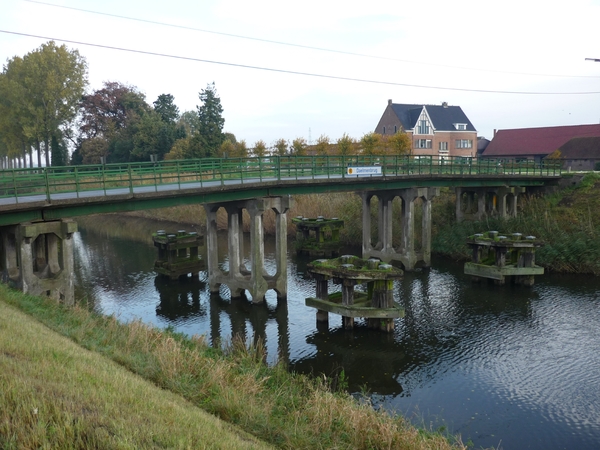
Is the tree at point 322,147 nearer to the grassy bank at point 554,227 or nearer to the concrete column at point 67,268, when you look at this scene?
the grassy bank at point 554,227

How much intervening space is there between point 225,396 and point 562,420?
7.96 m

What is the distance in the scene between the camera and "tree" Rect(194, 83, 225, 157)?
A: 5816 centimetres

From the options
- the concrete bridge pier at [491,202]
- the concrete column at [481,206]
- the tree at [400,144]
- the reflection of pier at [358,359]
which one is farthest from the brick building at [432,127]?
the reflection of pier at [358,359]

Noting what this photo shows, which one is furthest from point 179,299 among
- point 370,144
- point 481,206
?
point 370,144

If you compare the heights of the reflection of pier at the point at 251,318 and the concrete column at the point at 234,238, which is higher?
the concrete column at the point at 234,238

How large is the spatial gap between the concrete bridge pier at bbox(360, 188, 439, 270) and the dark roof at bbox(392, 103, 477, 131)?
36680 mm

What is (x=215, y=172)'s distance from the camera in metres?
21.5

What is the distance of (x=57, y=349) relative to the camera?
9.09 m

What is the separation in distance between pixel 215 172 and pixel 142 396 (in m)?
14.7

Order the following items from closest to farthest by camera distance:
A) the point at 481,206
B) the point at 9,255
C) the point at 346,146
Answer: the point at 9,255 < the point at 481,206 < the point at 346,146

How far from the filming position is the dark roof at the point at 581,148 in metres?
54.1

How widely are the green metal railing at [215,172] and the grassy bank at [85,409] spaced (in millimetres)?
8591

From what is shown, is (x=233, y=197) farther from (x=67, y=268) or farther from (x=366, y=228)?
(x=366, y=228)

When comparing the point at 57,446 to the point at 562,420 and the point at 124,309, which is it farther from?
the point at 124,309
